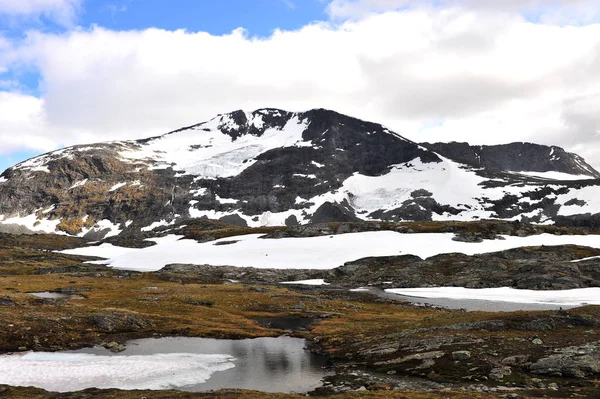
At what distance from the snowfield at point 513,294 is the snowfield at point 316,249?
33.7 metres

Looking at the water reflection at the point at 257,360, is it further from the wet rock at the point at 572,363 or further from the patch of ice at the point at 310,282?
the patch of ice at the point at 310,282

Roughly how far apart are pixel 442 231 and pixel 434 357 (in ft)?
414

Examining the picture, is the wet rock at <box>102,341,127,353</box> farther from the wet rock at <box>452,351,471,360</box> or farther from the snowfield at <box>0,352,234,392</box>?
the wet rock at <box>452,351,471,360</box>

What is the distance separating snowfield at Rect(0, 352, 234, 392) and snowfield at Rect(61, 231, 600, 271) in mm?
96115

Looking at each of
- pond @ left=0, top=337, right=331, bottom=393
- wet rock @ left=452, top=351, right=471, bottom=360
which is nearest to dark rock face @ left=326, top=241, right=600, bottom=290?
wet rock @ left=452, top=351, right=471, bottom=360

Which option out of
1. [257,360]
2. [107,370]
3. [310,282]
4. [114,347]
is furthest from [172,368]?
[310,282]

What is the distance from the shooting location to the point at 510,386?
29.3 metres

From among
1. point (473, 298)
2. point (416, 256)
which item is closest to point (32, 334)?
point (473, 298)

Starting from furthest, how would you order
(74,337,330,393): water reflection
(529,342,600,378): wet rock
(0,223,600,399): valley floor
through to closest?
(74,337,330,393): water reflection → (529,342,600,378): wet rock → (0,223,600,399): valley floor

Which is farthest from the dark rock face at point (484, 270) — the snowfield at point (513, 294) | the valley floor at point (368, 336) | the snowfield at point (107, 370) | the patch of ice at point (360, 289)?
the snowfield at point (107, 370)

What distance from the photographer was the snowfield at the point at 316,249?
13650 cm

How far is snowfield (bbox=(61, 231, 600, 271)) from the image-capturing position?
136500mm

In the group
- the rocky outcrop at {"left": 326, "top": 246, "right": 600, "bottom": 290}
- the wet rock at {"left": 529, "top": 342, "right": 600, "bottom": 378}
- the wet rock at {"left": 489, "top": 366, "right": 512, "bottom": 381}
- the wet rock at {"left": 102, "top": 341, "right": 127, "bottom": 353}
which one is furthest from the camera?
the rocky outcrop at {"left": 326, "top": 246, "right": 600, "bottom": 290}

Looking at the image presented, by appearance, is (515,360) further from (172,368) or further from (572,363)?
(172,368)
